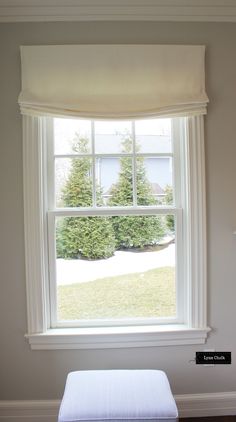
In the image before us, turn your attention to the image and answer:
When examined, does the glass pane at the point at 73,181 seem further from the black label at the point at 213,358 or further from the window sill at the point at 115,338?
the black label at the point at 213,358

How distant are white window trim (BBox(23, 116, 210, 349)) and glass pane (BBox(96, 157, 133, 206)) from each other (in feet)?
1.19

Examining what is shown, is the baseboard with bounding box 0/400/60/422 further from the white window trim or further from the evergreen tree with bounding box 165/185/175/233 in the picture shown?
the evergreen tree with bounding box 165/185/175/233

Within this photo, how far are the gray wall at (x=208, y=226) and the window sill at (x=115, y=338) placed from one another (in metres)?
0.05

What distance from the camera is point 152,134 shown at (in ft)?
7.52

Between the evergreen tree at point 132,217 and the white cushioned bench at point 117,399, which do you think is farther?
the evergreen tree at point 132,217

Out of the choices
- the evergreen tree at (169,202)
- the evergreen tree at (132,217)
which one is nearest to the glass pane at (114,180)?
the evergreen tree at (132,217)

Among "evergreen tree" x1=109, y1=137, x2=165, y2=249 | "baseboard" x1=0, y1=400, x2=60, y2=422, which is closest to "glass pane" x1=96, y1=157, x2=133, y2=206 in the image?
"evergreen tree" x1=109, y1=137, x2=165, y2=249

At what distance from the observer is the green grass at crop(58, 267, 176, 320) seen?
91.2 inches

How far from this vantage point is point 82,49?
2129mm

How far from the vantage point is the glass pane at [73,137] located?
2275 millimetres

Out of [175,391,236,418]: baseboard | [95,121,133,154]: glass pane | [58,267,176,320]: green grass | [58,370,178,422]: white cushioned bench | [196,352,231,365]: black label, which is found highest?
[95,121,133,154]: glass pane
